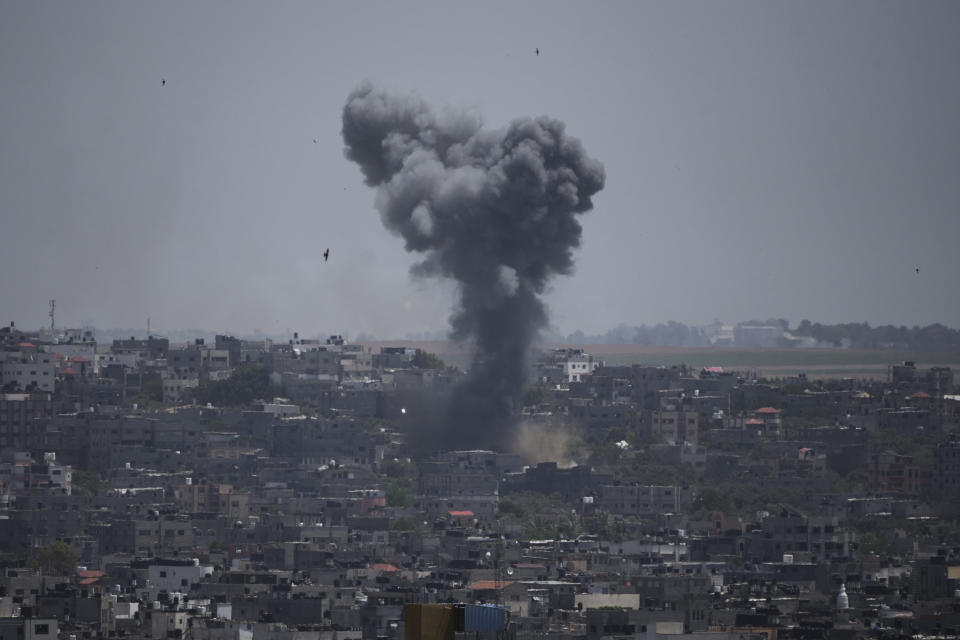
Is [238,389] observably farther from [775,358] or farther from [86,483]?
[775,358]

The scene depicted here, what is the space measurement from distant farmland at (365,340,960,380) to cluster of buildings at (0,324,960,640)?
1234cm

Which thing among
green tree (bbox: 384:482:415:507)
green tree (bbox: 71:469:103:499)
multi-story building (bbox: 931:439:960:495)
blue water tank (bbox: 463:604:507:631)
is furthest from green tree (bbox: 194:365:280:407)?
blue water tank (bbox: 463:604:507:631)

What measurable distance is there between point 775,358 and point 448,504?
289 feet

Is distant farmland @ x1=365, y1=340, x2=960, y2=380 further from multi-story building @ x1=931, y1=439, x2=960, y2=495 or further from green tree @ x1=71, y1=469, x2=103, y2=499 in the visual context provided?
multi-story building @ x1=931, y1=439, x2=960, y2=495

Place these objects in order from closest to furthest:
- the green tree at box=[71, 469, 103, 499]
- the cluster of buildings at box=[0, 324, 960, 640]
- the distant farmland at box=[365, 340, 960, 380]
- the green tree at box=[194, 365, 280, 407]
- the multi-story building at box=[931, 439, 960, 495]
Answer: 1. the cluster of buildings at box=[0, 324, 960, 640]
2. the green tree at box=[71, 469, 103, 499]
3. the multi-story building at box=[931, 439, 960, 495]
4. the green tree at box=[194, 365, 280, 407]
5. the distant farmland at box=[365, 340, 960, 380]

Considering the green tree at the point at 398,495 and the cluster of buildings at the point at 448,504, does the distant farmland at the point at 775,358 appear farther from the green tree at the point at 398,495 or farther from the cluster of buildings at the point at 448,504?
the green tree at the point at 398,495

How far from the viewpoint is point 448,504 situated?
320 ft

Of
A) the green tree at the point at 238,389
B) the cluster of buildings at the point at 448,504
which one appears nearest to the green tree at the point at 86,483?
the cluster of buildings at the point at 448,504

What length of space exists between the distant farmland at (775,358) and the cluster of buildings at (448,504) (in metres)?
12.3

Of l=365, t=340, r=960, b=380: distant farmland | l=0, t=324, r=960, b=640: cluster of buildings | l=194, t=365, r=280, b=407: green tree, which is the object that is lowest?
l=0, t=324, r=960, b=640: cluster of buildings

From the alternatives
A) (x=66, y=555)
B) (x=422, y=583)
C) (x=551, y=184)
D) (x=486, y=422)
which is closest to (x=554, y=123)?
(x=551, y=184)

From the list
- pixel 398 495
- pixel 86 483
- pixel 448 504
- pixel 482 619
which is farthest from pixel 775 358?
pixel 482 619

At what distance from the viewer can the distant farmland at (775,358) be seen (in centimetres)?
15638

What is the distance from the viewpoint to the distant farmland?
15638cm
